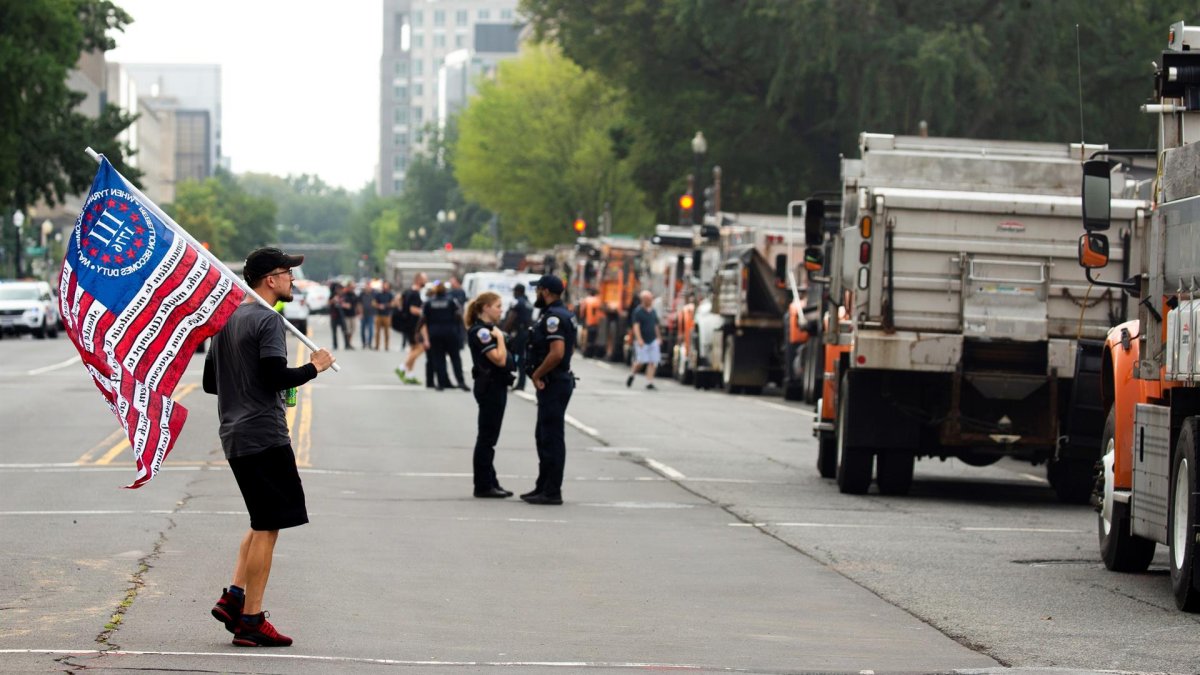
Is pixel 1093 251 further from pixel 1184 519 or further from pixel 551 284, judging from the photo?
pixel 551 284

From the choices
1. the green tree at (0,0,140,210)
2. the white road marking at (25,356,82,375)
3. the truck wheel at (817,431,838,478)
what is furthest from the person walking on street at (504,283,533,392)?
the green tree at (0,0,140,210)

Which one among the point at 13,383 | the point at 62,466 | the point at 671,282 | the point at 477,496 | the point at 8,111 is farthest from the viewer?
the point at 8,111

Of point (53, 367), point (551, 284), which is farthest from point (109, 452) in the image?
point (53, 367)

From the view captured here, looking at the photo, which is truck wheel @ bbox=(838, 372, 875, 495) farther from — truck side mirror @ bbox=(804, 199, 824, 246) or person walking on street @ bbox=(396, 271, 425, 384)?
person walking on street @ bbox=(396, 271, 425, 384)

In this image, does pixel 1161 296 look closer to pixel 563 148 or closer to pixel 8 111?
pixel 8 111

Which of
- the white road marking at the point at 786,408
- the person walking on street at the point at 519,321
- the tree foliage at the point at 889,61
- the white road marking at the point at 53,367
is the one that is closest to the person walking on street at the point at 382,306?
the tree foliage at the point at 889,61

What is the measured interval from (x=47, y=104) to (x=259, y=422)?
43759 mm

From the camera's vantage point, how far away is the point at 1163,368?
11367mm

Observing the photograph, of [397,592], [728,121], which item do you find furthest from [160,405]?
[728,121]

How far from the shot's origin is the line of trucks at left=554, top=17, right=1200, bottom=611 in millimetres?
11547

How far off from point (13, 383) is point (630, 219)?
56892 millimetres

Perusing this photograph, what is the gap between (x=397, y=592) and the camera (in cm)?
1094

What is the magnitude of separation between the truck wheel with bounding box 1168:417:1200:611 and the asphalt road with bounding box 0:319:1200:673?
16cm

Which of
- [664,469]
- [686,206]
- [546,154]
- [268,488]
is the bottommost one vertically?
[664,469]
